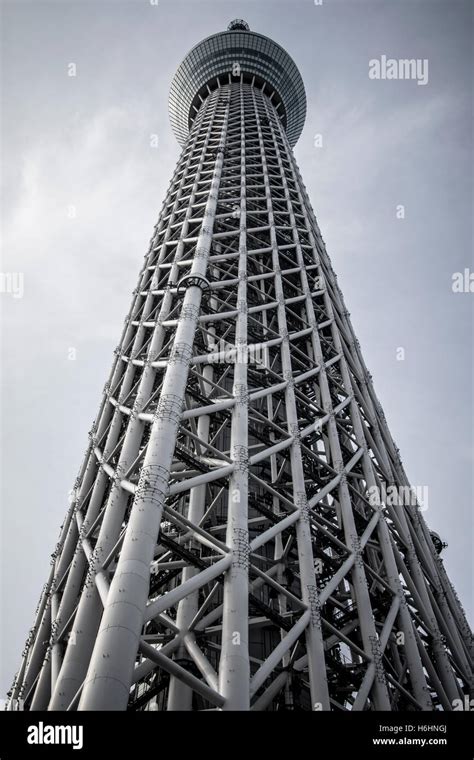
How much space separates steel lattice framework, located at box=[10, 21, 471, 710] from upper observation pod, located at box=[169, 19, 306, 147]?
3069 cm

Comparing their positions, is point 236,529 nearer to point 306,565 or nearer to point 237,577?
point 237,577

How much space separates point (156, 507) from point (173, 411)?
3129 millimetres

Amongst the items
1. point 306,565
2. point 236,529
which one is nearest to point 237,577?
point 236,529

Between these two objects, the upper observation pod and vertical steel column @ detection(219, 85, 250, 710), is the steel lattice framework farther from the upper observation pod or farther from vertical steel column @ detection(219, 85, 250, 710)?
the upper observation pod

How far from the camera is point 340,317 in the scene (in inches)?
1159

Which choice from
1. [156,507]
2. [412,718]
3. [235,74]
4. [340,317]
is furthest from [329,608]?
[235,74]

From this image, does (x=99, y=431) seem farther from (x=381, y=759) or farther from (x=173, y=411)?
(x=381, y=759)

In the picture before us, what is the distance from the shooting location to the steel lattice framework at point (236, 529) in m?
11.4

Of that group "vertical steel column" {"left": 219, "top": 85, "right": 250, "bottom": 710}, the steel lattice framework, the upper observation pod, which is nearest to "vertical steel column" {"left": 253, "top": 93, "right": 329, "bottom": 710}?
the steel lattice framework

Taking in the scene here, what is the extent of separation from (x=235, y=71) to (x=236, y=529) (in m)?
56.7

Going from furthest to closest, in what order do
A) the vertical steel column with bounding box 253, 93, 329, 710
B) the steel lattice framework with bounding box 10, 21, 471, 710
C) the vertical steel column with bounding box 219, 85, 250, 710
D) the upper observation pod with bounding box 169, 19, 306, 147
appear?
1. the upper observation pod with bounding box 169, 19, 306, 147
2. the vertical steel column with bounding box 253, 93, 329, 710
3. the steel lattice framework with bounding box 10, 21, 471, 710
4. the vertical steel column with bounding box 219, 85, 250, 710

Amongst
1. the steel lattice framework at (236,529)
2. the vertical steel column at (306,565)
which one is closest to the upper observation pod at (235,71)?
the steel lattice framework at (236,529)

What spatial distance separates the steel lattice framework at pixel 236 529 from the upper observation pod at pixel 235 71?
3069cm

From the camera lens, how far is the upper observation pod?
185 ft
